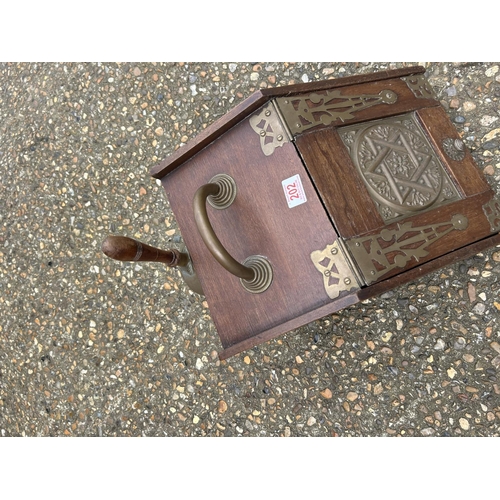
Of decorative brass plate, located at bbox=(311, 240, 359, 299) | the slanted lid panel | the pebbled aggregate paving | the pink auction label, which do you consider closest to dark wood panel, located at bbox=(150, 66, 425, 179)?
the slanted lid panel

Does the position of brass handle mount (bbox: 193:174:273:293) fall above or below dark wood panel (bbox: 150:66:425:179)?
below

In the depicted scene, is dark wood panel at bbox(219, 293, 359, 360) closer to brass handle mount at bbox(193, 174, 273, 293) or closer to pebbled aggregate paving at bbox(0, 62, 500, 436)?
brass handle mount at bbox(193, 174, 273, 293)

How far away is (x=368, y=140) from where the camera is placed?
1612mm

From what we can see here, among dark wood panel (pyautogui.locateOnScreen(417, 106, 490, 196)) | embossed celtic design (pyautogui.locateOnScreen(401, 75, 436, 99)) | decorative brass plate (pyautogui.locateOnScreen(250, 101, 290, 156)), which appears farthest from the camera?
embossed celtic design (pyautogui.locateOnScreen(401, 75, 436, 99))

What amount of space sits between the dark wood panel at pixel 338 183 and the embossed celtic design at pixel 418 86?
18.9 inches

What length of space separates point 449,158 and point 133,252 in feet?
3.70

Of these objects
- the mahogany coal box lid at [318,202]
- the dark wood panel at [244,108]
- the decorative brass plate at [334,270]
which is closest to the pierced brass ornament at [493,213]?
the mahogany coal box lid at [318,202]

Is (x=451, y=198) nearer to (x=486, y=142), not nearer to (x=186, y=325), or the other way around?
(x=486, y=142)

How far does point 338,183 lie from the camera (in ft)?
4.87

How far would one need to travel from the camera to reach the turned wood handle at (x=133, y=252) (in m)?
1.57

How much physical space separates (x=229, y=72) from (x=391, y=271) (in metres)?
1.62

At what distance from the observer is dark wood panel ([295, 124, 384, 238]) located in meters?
1.43

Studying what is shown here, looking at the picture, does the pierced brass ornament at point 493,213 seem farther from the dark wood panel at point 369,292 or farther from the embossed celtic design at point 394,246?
the embossed celtic design at point 394,246

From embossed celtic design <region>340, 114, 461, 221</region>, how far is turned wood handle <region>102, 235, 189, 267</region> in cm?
75
